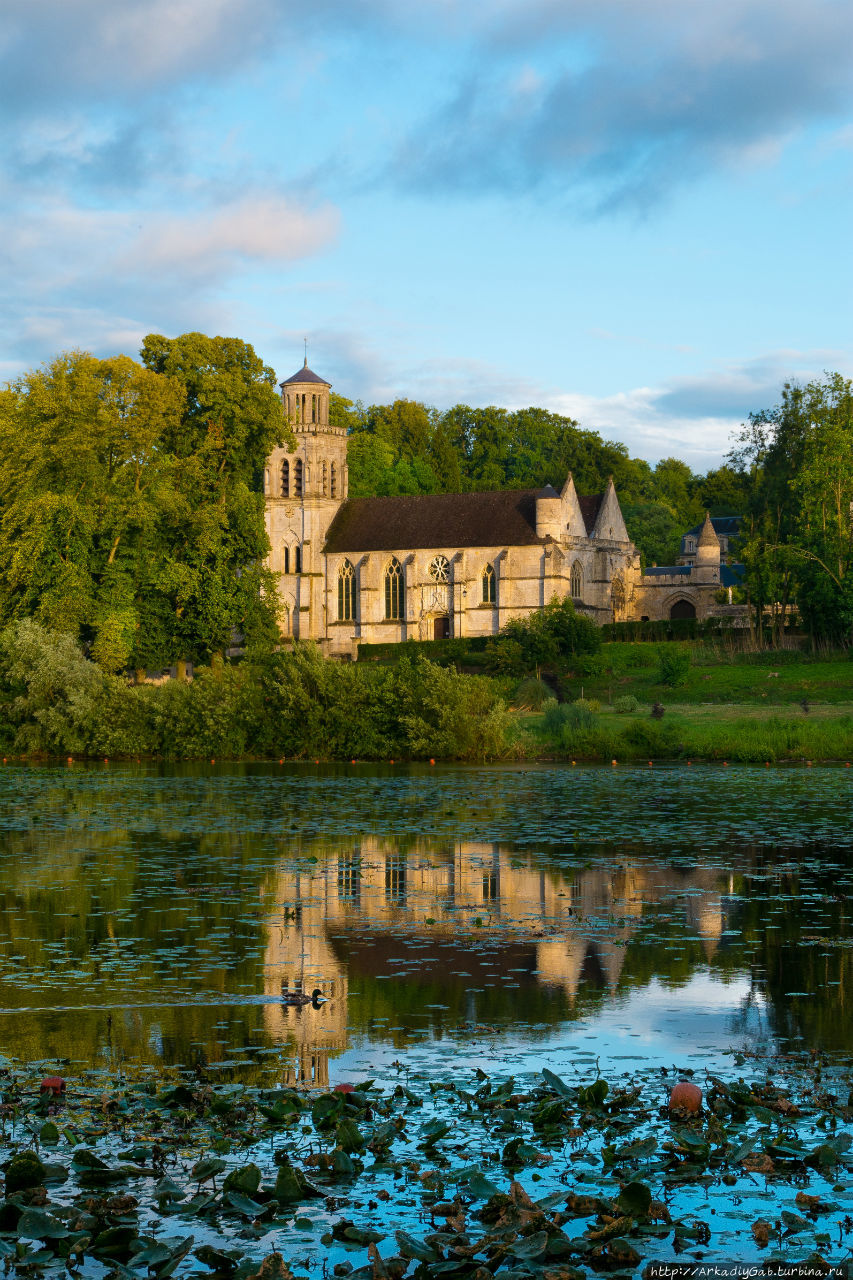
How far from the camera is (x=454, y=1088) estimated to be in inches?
332

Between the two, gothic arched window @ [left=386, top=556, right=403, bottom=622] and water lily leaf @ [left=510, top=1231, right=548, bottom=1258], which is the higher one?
gothic arched window @ [left=386, top=556, right=403, bottom=622]

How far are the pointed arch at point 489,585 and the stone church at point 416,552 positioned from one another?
0.28ft

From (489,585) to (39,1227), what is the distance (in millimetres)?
76729

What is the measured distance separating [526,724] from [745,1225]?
115ft

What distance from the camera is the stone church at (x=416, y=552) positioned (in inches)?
3211

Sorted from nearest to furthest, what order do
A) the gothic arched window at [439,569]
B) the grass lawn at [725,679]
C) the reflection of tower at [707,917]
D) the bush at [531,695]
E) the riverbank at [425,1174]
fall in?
the riverbank at [425,1174] → the reflection of tower at [707,917] → the bush at [531,695] → the grass lawn at [725,679] → the gothic arched window at [439,569]

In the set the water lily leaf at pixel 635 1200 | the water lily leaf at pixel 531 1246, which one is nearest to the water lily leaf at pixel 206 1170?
the water lily leaf at pixel 531 1246

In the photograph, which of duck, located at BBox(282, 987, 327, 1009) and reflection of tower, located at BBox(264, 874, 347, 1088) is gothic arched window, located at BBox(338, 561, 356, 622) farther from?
duck, located at BBox(282, 987, 327, 1009)

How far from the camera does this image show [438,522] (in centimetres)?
8531

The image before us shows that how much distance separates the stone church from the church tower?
64mm

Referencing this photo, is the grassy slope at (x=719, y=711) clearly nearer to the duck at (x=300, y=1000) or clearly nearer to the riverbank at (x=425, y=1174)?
the duck at (x=300, y=1000)

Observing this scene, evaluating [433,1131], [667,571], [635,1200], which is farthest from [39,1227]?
[667,571]

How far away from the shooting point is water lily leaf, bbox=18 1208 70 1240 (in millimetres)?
6238

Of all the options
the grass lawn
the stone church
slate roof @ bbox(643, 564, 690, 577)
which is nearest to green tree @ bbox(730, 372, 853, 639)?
the grass lawn
